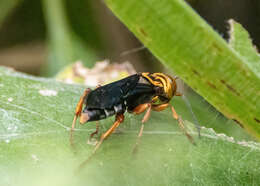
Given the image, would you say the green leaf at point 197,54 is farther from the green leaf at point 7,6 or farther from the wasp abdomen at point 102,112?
the green leaf at point 7,6

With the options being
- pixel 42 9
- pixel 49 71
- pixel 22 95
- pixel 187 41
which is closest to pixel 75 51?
pixel 49 71

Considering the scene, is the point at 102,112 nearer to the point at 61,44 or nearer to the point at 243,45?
the point at 243,45

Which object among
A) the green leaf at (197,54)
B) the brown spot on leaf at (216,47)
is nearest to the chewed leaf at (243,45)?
the green leaf at (197,54)

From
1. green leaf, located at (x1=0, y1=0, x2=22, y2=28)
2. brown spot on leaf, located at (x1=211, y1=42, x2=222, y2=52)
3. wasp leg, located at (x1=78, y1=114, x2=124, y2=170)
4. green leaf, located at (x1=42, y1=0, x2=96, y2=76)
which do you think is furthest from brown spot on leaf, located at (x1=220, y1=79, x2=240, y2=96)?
green leaf, located at (x1=0, y1=0, x2=22, y2=28)

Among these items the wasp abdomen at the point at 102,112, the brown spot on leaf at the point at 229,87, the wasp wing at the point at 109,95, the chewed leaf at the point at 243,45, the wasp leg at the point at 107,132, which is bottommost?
the wasp leg at the point at 107,132

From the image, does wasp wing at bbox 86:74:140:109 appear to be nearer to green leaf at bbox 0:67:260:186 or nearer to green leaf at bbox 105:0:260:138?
green leaf at bbox 0:67:260:186

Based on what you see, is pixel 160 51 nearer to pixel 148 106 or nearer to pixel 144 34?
pixel 144 34

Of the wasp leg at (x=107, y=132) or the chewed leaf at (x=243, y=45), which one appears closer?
the wasp leg at (x=107, y=132)
